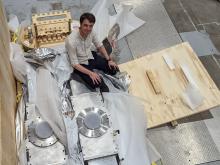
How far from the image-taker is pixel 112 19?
12.8 ft

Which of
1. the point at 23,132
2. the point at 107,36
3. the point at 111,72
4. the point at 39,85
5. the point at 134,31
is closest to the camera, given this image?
the point at 23,132

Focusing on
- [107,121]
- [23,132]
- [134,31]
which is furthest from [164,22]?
[23,132]

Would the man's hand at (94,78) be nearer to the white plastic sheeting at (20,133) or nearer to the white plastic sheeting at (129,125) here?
the white plastic sheeting at (129,125)

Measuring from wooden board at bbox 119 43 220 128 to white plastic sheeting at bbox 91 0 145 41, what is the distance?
53 centimetres

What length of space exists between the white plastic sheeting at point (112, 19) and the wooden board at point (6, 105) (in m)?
1.12

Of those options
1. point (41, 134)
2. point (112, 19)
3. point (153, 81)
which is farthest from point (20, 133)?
point (112, 19)

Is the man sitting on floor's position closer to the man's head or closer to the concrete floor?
the man's head

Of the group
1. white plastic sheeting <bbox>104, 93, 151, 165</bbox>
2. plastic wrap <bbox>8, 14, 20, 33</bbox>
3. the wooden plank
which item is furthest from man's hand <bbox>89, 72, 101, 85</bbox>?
plastic wrap <bbox>8, 14, 20, 33</bbox>

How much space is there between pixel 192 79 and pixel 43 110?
1553mm

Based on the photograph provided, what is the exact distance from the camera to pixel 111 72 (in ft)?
10.8

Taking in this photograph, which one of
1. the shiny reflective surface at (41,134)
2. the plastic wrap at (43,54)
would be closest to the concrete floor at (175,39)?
the plastic wrap at (43,54)

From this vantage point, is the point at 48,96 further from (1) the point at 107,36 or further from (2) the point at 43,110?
(1) the point at 107,36

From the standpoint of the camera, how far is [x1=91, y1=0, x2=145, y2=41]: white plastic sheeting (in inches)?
147

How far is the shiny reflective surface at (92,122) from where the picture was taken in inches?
108
